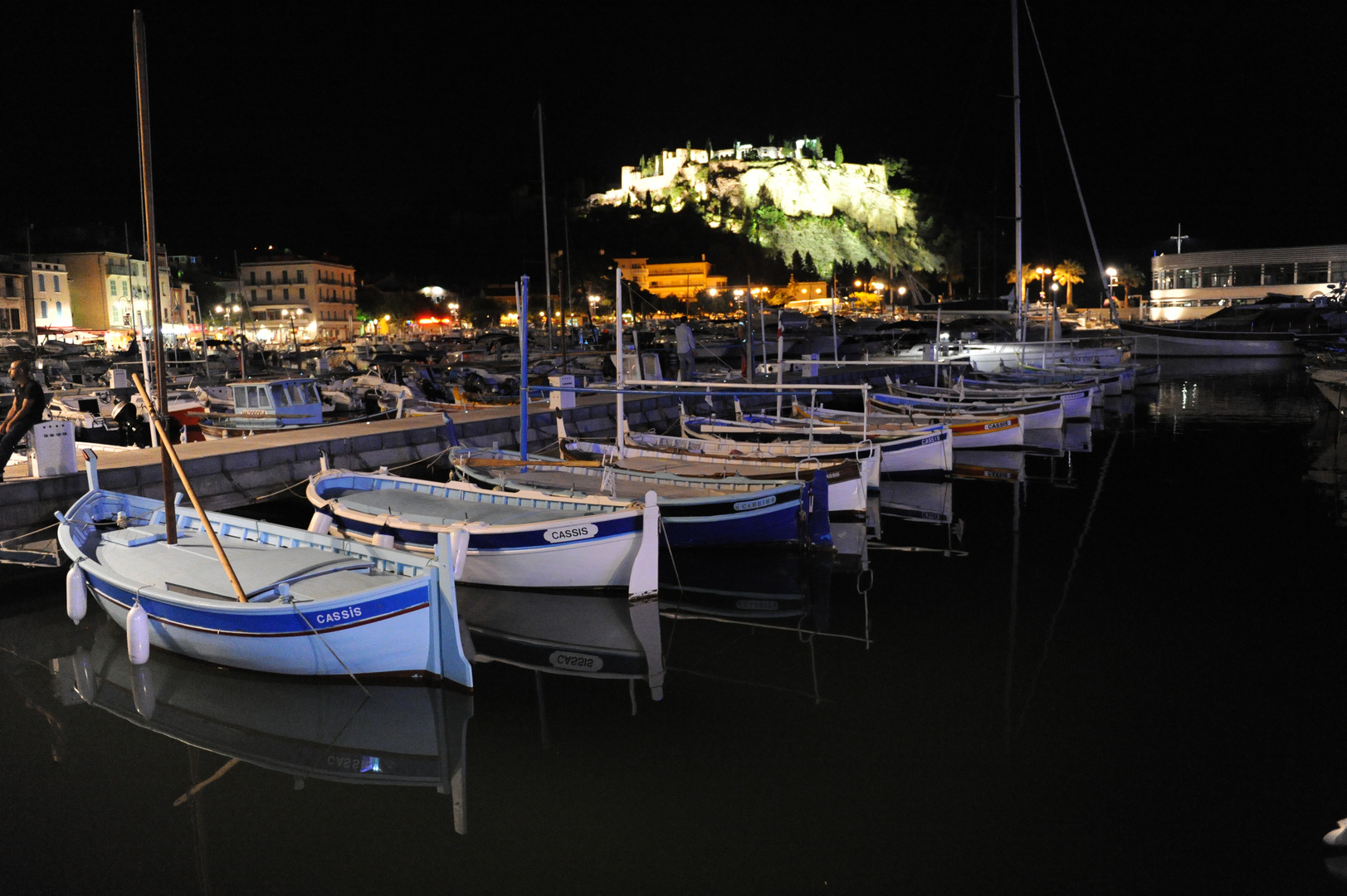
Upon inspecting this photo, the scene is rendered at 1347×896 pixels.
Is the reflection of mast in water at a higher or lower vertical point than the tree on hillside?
lower

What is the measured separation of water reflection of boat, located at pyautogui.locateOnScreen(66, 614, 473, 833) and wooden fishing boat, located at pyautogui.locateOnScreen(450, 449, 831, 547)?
12.8 feet

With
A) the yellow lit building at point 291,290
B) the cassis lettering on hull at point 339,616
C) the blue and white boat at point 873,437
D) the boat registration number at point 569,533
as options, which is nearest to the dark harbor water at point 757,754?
the cassis lettering on hull at point 339,616

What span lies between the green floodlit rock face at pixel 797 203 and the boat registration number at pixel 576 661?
11739cm

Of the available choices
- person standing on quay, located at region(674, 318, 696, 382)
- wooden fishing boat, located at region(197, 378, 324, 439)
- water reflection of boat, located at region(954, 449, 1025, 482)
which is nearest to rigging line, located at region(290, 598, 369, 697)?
wooden fishing boat, located at region(197, 378, 324, 439)

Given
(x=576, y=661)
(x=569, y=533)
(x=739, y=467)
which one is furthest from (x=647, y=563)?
(x=739, y=467)

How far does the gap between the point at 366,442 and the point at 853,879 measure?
13.9 metres

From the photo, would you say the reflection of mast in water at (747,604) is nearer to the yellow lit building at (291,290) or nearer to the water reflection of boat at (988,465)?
the water reflection of boat at (988,465)

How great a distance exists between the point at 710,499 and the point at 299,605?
18.1 feet

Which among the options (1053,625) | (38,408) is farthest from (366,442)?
(1053,625)

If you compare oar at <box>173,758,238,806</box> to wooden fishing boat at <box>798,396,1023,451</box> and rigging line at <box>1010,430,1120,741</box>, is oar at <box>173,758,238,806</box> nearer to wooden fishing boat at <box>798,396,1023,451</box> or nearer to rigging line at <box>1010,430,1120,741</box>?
rigging line at <box>1010,430,1120,741</box>

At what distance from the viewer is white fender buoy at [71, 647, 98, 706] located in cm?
759

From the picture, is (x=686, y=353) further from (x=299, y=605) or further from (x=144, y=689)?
(x=299, y=605)

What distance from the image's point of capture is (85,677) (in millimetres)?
7973

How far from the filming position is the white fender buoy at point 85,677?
299 inches
